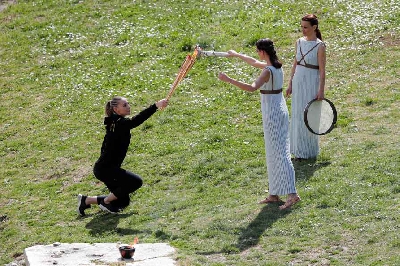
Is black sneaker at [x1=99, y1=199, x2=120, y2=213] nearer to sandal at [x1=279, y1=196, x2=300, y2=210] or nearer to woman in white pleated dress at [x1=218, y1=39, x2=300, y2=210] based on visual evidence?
woman in white pleated dress at [x1=218, y1=39, x2=300, y2=210]

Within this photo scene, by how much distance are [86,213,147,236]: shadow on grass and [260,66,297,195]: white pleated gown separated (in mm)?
1834

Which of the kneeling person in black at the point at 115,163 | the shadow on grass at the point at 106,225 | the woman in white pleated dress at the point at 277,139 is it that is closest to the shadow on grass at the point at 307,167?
the woman in white pleated dress at the point at 277,139

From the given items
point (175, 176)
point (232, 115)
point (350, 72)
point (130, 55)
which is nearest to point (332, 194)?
point (175, 176)

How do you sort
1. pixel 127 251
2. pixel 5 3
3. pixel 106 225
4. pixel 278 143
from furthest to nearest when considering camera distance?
pixel 5 3
pixel 106 225
pixel 278 143
pixel 127 251

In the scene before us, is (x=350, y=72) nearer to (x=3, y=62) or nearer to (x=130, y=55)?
(x=130, y=55)

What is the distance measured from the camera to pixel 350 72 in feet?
51.7

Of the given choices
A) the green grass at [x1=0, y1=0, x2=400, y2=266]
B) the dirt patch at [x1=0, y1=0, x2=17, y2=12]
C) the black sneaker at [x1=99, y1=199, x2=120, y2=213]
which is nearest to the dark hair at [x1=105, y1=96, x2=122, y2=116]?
the black sneaker at [x1=99, y1=199, x2=120, y2=213]

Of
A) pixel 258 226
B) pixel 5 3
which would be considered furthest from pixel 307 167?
pixel 5 3

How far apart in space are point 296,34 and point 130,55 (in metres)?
3.50

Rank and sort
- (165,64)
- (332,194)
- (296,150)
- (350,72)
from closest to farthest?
(332,194)
(296,150)
(350,72)
(165,64)

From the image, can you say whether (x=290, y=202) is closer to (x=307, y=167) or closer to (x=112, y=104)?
(x=307, y=167)

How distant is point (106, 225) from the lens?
10.9 m

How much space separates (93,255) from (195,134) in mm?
4988

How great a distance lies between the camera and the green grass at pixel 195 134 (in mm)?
9781
